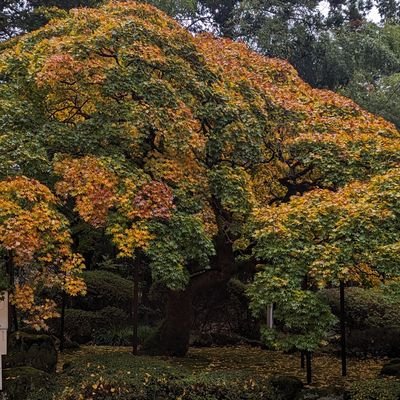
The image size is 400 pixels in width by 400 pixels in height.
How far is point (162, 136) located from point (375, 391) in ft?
18.6

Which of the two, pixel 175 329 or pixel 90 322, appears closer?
pixel 175 329

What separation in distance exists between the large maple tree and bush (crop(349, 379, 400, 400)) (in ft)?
10.6

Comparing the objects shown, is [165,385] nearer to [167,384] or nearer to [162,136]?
[167,384]

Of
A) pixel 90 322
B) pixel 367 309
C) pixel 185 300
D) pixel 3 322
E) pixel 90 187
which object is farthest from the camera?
pixel 90 322

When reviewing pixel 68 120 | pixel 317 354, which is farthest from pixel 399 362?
pixel 68 120

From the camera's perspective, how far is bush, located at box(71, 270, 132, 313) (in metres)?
16.7

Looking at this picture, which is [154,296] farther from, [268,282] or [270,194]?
[268,282]

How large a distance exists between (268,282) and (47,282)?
351cm

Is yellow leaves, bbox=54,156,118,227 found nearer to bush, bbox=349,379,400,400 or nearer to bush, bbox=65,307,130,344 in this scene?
bush, bbox=349,379,400,400

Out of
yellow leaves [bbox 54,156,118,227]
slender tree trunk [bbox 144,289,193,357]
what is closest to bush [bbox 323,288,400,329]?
slender tree trunk [bbox 144,289,193,357]

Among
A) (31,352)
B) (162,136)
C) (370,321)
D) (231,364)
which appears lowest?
(231,364)

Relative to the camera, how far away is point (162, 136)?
10.4 m

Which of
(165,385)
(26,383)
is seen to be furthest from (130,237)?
(26,383)

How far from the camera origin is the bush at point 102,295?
16.7 m
